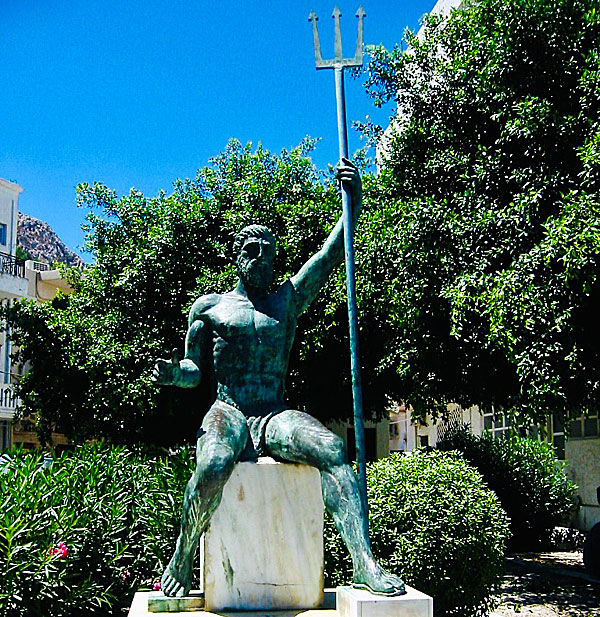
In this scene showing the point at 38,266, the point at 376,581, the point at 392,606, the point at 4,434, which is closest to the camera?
the point at 392,606

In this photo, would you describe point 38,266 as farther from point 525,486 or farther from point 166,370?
point 166,370

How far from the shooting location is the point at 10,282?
2609cm

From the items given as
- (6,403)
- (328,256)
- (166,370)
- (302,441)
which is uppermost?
(6,403)

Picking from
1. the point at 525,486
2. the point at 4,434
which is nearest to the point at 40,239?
the point at 4,434

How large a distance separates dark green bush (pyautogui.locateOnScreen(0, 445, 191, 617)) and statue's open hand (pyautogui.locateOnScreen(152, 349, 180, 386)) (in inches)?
120

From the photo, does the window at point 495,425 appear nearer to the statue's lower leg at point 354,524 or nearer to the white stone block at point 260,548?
the white stone block at point 260,548

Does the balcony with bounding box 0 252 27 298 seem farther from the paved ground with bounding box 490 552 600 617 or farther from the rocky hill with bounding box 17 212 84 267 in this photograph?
the rocky hill with bounding box 17 212 84 267

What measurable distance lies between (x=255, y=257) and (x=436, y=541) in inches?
146

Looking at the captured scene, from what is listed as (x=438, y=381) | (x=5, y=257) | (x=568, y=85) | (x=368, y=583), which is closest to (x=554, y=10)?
(x=568, y=85)

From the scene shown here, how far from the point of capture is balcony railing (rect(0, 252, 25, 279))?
85.4 feet

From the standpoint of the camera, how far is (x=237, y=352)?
15.4 ft

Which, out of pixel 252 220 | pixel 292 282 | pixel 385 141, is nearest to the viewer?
pixel 292 282

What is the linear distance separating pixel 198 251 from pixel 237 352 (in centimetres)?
1132

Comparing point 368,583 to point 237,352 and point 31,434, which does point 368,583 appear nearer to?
point 237,352
